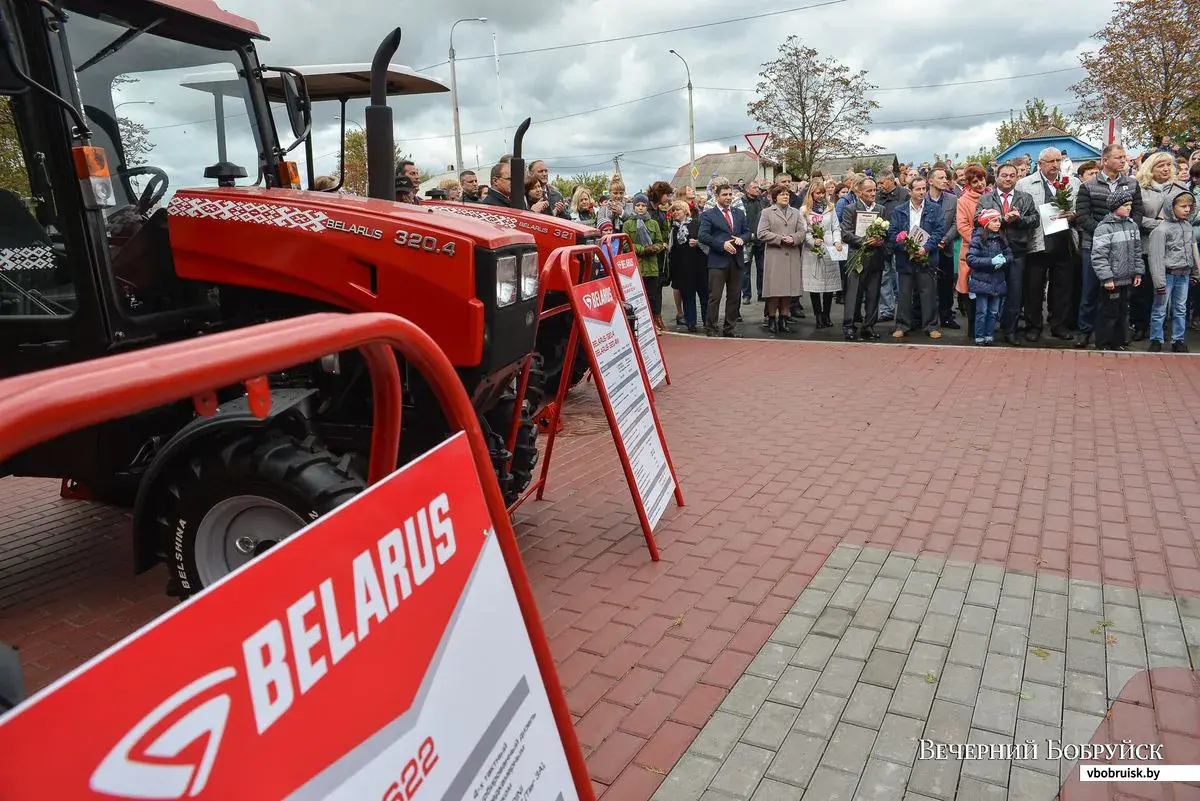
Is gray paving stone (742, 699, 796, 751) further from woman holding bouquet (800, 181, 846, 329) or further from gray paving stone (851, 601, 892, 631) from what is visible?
woman holding bouquet (800, 181, 846, 329)

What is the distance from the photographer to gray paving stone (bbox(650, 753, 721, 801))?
259 centimetres

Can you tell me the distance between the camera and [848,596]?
152 inches

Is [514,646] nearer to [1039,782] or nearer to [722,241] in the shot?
[1039,782]

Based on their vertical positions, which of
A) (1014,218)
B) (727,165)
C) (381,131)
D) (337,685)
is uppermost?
(727,165)

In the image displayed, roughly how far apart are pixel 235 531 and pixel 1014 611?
330cm

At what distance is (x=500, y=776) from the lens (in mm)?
1374

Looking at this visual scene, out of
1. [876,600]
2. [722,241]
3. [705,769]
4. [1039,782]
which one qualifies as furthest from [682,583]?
[722,241]

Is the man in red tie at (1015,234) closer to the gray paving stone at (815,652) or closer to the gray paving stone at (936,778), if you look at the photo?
the gray paving stone at (815,652)

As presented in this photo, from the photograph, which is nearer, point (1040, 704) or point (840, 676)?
point (1040, 704)

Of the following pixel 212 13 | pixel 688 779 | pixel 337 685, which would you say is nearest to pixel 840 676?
pixel 688 779

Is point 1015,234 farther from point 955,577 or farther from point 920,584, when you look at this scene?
point 920,584

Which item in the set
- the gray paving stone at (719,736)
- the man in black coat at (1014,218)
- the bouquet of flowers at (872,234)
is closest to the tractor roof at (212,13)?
the gray paving stone at (719,736)

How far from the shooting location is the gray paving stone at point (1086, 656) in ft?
10.5

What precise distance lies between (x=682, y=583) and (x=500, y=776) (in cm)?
276
